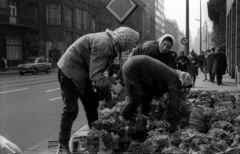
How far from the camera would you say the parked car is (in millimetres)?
29500

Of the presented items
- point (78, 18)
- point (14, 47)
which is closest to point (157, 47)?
point (14, 47)

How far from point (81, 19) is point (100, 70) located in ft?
166

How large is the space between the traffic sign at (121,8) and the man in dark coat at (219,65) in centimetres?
912

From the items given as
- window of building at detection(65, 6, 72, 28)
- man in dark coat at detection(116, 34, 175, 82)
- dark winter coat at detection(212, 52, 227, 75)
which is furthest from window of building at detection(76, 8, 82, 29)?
man in dark coat at detection(116, 34, 175, 82)

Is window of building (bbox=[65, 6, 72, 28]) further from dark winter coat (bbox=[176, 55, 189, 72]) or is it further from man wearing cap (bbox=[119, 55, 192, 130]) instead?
man wearing cap (bbox=[119, 55, 192, 130])

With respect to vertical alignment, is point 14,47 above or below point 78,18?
below

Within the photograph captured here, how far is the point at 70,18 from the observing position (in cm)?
5019

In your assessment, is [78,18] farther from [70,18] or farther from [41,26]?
[41,26]

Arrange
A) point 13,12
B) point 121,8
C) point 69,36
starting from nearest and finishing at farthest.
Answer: point 121,8 → point 13,12 → point 69,36

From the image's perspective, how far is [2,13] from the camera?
37781 millimetres

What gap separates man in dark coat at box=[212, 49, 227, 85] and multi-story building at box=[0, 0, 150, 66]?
1087 inches

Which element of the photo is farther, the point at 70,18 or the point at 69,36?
the point at 70,18

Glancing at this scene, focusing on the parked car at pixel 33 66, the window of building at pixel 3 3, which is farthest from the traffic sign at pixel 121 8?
the window of building at pixel 3 3

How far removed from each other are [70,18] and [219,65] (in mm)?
37635
